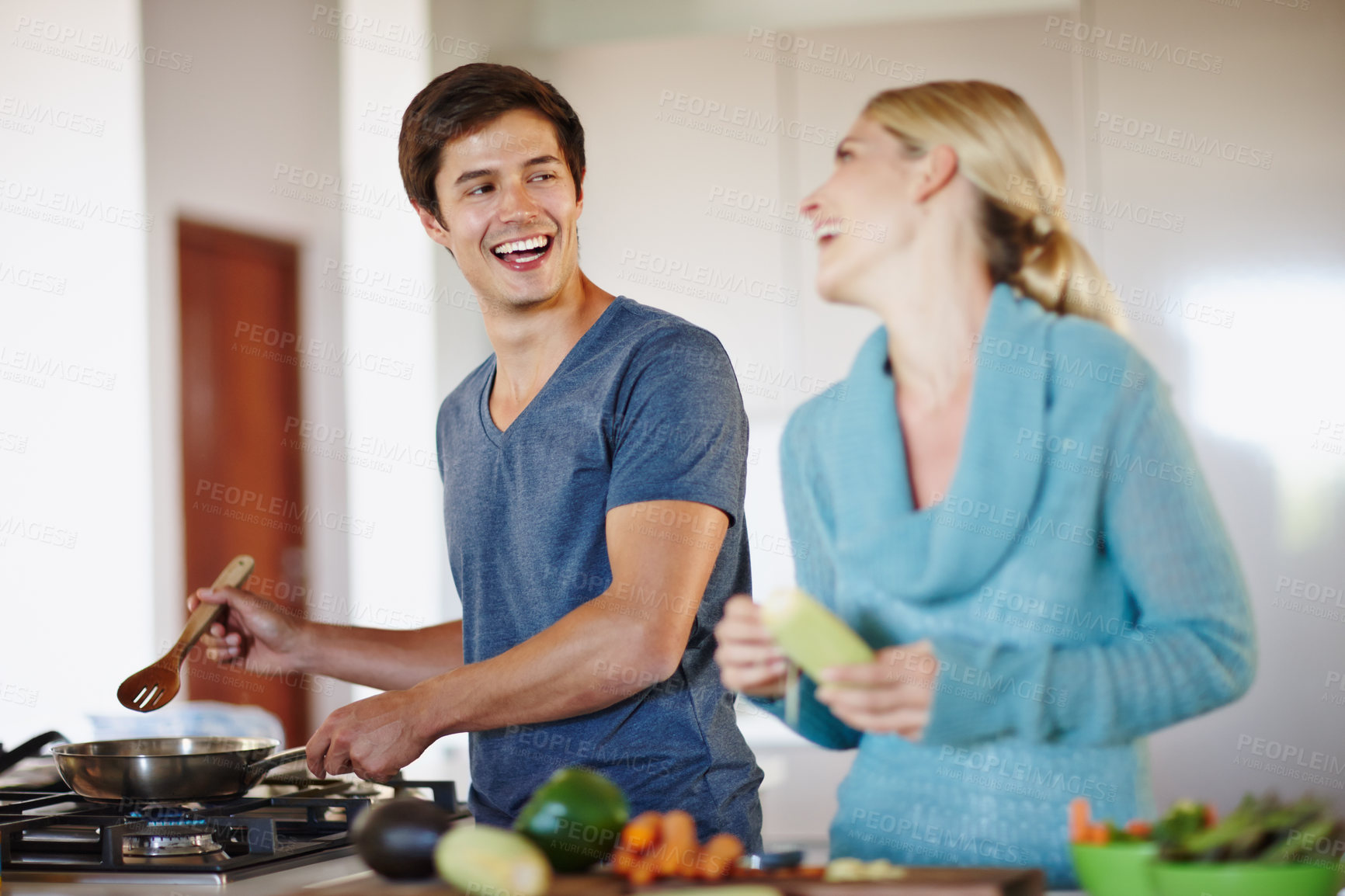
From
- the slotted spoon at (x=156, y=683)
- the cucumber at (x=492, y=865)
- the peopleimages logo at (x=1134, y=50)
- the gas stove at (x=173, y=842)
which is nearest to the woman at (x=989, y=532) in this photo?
the cucumber at (x=492, y=865)

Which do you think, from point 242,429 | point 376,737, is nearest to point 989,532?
point 376,737

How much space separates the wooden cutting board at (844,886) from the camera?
2.85 feet

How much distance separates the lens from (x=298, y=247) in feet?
12.7

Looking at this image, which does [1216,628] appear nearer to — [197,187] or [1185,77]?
[1185,77]

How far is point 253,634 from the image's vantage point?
175 centimetres

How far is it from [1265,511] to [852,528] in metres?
1.92

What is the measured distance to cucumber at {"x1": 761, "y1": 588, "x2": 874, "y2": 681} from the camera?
97 cm

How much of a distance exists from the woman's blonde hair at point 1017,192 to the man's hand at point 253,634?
1088mm

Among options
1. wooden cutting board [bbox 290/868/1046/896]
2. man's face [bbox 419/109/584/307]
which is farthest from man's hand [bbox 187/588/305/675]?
wooden cutting board [bbox 290/868/1046/896]

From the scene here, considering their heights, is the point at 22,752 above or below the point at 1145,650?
below

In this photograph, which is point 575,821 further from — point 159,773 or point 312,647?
point 312,647

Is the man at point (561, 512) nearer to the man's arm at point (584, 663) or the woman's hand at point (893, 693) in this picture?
the man's arm at point (584, 663)

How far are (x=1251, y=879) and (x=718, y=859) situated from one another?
358 mm

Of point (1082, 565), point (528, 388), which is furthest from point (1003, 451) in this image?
point (528, 388)
